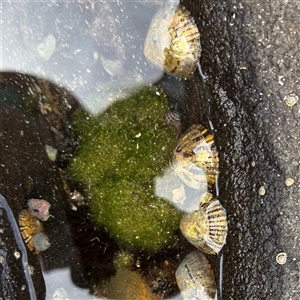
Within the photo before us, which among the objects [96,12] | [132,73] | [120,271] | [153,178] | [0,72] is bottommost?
[120,271]

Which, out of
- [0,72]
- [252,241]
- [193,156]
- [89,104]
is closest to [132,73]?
[89,104]

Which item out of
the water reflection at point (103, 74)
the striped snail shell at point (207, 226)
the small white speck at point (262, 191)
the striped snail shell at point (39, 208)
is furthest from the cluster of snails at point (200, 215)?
the striped snail shell at point (39, 208)

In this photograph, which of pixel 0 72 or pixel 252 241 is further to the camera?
pixel 0 72

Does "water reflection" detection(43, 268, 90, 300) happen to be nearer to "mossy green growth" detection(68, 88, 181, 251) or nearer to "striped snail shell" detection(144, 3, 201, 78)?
"mossy green growth" detection(68, 88, 181, 251)

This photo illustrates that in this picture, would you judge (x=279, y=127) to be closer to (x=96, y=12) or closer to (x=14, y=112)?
(x=96, y=12)

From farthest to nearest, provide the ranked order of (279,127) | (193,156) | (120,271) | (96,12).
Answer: (120,271) → (96,12) → (193,156) → (279,127)

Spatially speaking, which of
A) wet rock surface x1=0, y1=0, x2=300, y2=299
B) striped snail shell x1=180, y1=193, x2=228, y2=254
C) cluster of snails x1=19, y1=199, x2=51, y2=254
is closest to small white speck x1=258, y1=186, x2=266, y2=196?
wet rock surface x1=0, y1=0, x2=300, y2=299

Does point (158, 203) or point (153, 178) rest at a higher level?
point (153, 178)
